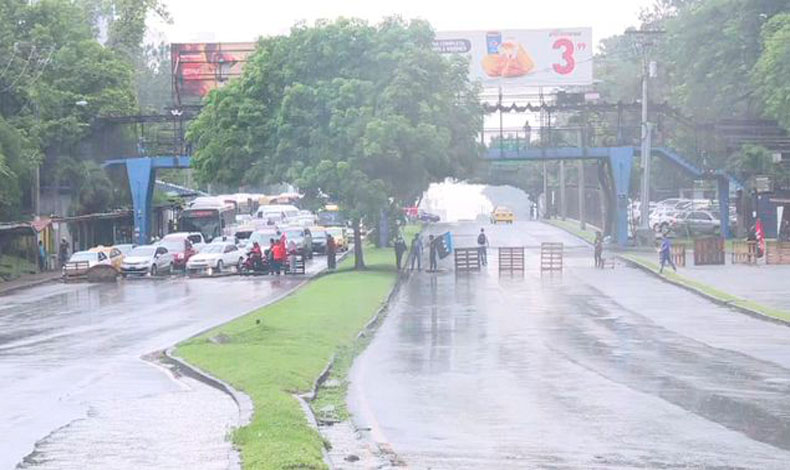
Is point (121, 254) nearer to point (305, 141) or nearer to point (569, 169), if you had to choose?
point (305, 141)

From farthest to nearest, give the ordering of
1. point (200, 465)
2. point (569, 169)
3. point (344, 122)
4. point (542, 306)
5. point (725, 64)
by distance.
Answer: point (569, 169)
point (725, 64)
point (344, 122)
point (542, 306)
point (200, 465)

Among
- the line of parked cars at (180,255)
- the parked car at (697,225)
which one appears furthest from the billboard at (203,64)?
the parked car at (697,225)

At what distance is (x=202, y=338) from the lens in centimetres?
2669

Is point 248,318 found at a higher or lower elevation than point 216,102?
lower

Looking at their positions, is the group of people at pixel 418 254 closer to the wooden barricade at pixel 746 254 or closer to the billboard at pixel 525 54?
the wooden barricade at pixel 746 254

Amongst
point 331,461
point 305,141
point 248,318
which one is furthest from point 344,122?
point 331,461

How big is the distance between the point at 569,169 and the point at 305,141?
6288 centimetres

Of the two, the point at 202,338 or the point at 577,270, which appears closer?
the point at 202,338

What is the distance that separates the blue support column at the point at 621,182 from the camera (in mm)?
68938

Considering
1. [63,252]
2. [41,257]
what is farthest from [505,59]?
[41,257]

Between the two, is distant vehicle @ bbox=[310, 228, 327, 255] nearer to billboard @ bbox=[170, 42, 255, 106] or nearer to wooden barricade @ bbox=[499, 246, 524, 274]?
billboard @ bbox=[170, 42, 255, 106]

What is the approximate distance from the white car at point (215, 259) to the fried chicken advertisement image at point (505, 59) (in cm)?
2965

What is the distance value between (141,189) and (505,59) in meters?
25.1

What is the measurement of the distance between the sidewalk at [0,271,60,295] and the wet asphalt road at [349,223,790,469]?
1953 centimetres
